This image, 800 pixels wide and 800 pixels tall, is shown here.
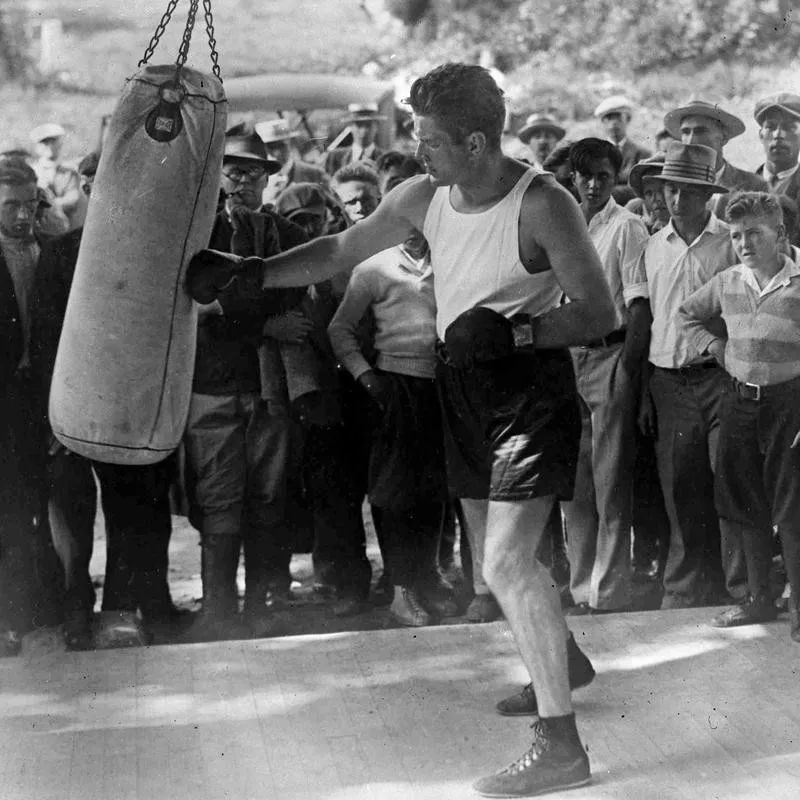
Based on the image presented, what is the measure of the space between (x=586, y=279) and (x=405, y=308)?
6.27 feet

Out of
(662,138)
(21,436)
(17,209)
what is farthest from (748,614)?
(17,209)

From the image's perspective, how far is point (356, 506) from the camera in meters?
6.06

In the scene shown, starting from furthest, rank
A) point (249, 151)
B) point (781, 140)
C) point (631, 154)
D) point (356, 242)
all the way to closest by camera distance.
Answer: point (631, 154), point (781, 140), point (249, 151), point (356, 242)

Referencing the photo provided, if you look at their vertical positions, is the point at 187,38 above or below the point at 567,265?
above

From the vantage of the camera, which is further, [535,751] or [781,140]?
[781,140]

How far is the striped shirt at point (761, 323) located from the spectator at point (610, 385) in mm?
516

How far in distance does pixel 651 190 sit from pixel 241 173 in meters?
1.83

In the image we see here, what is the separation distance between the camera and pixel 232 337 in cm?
562

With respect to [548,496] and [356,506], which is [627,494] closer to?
[356,506]

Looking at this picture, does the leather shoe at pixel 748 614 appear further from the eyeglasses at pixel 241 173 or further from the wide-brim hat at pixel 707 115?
the eyeglasses at pixel 241 173

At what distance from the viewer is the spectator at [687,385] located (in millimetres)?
5699

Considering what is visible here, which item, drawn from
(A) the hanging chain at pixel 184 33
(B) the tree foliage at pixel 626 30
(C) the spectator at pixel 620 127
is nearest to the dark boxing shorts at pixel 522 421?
(A) the hanging chain at pixel 184 33

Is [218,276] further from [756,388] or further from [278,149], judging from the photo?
[278,149]

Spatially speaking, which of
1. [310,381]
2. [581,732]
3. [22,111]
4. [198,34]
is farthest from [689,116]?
[198,34]
